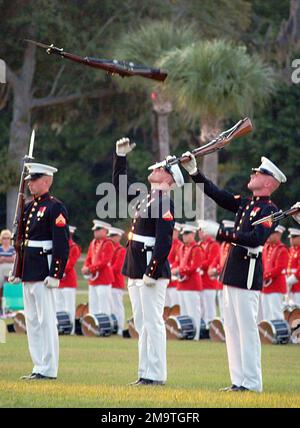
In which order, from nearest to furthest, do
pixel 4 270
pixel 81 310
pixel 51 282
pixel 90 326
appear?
pixel 51 282
pixel 90 326
pixel 81 310
pixel 4 270

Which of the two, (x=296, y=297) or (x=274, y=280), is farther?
(x=296, y=297)

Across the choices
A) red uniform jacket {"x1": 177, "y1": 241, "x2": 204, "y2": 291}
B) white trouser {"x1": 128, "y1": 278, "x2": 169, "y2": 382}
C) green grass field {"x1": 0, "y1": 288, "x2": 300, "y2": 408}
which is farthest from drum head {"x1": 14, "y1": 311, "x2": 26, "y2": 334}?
white trouser {"x1": 128, "y1": 278, "x2": 169, "y2": 382}

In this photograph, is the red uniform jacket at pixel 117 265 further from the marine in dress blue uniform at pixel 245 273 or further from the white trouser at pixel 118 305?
the marine in dress blue uniform at pixel 245 273

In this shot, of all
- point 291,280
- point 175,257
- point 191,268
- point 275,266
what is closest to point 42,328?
point 275,266

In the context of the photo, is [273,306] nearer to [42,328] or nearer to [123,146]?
[123,146]

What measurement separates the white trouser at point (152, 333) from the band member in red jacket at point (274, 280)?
28.3 feet

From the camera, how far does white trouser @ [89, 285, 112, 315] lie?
2348 cm

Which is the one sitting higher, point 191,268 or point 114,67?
point 114,67

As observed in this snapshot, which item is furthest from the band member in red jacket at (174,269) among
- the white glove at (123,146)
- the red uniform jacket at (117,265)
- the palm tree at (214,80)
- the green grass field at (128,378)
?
the white glove at (123,146)

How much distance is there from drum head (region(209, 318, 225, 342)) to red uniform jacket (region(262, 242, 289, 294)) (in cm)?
107

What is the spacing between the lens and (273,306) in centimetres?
2214

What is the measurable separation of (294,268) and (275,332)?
233 cm
